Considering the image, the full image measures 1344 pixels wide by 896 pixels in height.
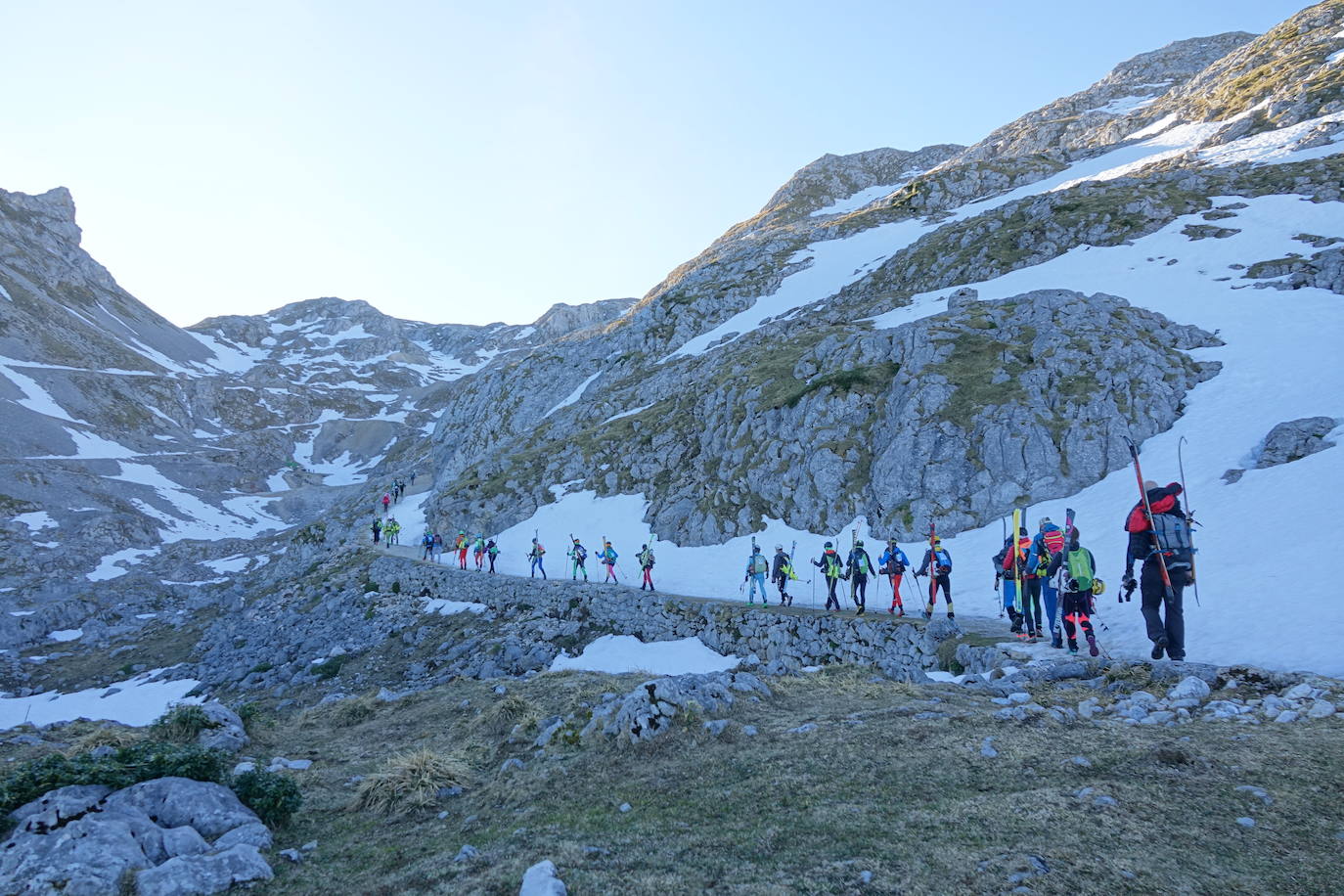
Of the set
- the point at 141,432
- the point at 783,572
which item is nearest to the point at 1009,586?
the point at 783,572

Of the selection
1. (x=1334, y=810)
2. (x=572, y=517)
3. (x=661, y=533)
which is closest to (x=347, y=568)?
(x=572, y=517)

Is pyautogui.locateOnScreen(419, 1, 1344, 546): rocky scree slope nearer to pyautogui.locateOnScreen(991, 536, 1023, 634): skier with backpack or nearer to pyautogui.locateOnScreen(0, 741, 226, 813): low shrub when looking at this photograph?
pyautogui.locateOnScreen(991, 536, 1023, 634): skier with backpack

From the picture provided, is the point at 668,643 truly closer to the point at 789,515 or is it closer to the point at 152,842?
the point at 789,515

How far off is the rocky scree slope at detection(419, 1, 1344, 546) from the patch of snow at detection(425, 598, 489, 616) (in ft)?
34.6

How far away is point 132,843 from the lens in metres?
5.75

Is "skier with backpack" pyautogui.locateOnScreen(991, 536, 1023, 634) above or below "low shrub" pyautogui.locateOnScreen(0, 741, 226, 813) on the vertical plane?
above

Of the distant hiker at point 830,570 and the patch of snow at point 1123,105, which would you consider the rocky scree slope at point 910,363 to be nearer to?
the distant hiker at point 830,570

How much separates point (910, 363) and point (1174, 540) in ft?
80.7

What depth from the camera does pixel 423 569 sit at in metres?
34.2

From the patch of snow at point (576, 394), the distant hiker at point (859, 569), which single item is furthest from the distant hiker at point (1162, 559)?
the patch of snow at point (576, 394)

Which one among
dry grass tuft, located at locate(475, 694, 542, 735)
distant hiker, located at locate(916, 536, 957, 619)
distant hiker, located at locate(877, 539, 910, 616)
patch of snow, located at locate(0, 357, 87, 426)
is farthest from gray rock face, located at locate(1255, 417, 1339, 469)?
patch of snow, located at locate(0, 357, 87, 426)

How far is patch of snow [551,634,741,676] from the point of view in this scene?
20344mm

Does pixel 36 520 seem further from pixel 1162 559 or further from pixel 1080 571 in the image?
pixel 1162 559

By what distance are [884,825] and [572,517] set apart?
1384 inches
